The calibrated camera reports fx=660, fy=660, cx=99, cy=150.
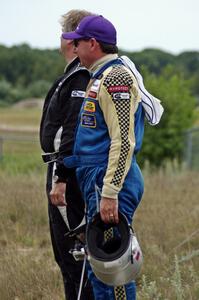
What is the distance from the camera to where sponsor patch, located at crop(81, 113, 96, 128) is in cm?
384

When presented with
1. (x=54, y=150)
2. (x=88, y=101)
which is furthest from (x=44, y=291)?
(x=88, y=101)

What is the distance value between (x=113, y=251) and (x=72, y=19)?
1565 millimetres

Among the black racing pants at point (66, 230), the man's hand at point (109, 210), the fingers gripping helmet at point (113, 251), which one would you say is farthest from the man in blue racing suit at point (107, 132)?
the black racing pants at point (66, 230)

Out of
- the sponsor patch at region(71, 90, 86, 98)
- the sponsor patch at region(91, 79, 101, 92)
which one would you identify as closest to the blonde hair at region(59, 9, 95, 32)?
the sponsor patch at region(71, 90, 86, 98)

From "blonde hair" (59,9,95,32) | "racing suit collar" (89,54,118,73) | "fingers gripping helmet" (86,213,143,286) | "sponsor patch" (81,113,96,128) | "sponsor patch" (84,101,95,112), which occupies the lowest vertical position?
"fingers gripping helmet" (86,213,143,286)

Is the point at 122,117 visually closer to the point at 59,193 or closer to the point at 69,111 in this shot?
the point at 69,111

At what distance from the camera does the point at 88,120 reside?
12.6ft

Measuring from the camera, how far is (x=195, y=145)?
59.3 feet

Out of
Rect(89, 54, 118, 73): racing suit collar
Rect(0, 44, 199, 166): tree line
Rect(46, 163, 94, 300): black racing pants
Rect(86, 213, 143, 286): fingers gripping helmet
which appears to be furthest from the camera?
Rect(0, 44, 199, 166): tree line

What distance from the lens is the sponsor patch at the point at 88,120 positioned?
3.84 meters

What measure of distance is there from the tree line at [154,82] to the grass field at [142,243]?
198cm

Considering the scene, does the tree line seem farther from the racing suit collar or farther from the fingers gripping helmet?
the fingers gripping helmet

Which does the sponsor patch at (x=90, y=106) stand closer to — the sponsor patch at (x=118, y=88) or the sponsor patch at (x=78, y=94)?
the sponsor patch at (x=118, y=88)

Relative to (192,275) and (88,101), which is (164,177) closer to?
(192,275)
